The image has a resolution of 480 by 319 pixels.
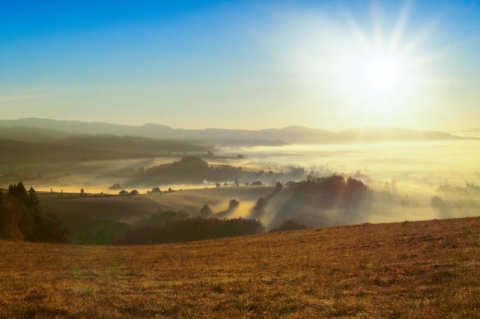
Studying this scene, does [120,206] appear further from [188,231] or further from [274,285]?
[274,285]

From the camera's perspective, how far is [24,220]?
62188 mm

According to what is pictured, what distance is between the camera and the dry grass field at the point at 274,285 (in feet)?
41.9

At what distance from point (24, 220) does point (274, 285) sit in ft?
189

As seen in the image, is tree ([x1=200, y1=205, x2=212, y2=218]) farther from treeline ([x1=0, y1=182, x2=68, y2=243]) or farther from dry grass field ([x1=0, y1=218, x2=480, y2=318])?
dry grass field ([x1=0, y1=218, x2=480, y2=318])

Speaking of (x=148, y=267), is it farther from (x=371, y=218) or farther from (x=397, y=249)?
(x=371, y=218)

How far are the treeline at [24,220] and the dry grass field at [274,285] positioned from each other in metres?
33.2

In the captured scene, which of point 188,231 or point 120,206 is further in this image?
point 120,206

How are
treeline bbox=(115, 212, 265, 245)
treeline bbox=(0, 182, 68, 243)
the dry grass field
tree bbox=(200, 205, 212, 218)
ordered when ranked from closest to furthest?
Result: the dry grass field, treeline bbox=(0, 182, 68, 243), treeline bbox=(115, 212, 265, 245), tree bbox=(200, 205, 212, 218)

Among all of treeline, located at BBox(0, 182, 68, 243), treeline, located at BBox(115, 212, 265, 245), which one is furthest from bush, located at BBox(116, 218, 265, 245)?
treeline, located at BBox(0, 182, 68, 243)

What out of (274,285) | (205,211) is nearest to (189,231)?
(274,285)

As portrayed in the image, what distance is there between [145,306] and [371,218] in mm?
177526

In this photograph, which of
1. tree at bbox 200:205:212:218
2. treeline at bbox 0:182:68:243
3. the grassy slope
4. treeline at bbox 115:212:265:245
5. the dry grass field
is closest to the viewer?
the dry grass field

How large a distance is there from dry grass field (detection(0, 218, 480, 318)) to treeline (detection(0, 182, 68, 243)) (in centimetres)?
3318

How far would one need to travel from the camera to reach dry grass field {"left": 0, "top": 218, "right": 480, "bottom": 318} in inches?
503
